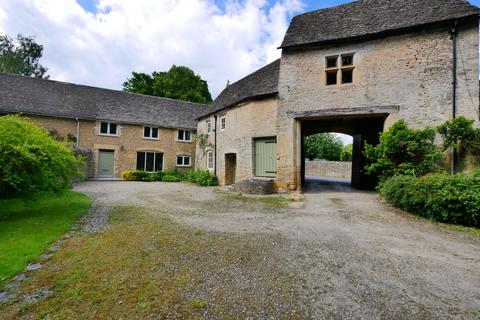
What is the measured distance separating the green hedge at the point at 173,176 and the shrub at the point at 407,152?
10697 millimetres

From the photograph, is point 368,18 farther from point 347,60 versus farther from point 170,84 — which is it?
point 170,84

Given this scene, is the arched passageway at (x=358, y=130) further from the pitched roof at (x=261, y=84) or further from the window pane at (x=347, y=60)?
the window pane at (x=347, y=60)

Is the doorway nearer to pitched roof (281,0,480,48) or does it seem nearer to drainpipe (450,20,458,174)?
pitched roof (281,0,480,48)

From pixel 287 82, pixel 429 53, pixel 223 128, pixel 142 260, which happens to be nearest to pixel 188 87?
pixel 223 128

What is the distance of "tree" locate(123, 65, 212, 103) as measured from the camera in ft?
121

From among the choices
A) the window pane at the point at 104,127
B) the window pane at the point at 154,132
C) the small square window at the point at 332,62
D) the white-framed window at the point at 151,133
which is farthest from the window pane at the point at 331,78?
the window pane at the point at 104,127

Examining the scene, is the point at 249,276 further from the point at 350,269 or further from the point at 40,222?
the point at 40,222

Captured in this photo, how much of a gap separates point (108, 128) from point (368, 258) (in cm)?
2148

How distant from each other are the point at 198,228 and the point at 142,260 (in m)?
1.94

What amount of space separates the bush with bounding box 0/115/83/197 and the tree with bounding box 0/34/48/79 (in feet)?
Result: 119

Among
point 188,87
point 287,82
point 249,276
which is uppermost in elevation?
point 188,87

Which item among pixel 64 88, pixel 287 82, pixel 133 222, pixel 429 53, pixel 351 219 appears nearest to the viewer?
pixel 133 222

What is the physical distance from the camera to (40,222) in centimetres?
589

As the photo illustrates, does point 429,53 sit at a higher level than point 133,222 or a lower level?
higher
